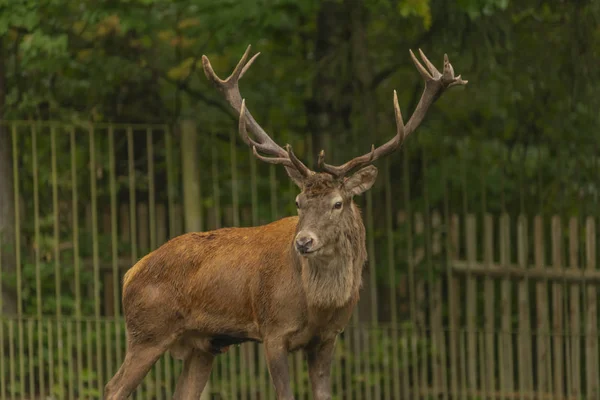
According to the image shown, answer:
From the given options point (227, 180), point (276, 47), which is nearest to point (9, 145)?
point (227, 180)

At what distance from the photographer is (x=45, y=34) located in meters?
10.8

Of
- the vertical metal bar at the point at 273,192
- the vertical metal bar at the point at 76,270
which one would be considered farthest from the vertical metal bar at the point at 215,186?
the vertical metal bar at the point at 76,270

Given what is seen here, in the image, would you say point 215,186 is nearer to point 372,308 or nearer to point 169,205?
point 169,205

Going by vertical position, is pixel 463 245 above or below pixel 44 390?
above

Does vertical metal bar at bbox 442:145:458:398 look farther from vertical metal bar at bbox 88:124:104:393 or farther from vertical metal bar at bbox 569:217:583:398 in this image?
vertical metal bar at bbox 88:124:104:393

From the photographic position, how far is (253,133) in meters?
8.82

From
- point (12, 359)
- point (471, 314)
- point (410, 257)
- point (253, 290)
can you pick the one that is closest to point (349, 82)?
point (410, 257)

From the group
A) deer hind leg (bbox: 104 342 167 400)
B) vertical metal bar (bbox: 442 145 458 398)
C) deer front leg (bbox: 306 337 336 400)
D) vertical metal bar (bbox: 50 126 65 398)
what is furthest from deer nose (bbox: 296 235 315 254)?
vertical metal bar (bbox: 50 126 65 398)

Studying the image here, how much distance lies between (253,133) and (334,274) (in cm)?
128

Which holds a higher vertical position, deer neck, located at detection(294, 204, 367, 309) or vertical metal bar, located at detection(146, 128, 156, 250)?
vertical metal bar, located at detection(146, 128, 156, 250)

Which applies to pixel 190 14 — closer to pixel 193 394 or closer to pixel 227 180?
pixel 227 180

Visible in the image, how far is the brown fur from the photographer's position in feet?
26.4

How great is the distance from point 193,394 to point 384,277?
259 cm

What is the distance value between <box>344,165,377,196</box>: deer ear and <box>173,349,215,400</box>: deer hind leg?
5.56 ft
